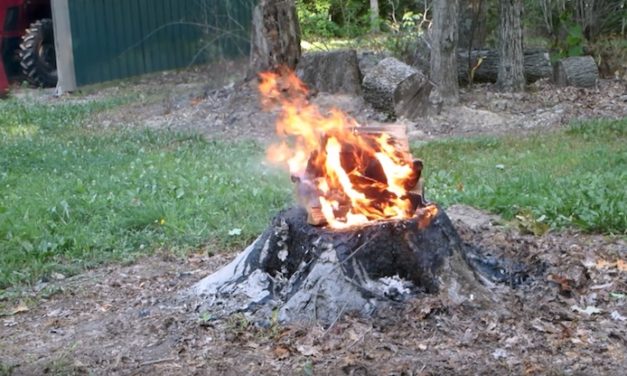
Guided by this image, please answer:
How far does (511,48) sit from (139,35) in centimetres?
841

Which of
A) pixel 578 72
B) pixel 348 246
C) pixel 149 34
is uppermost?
pixel 149 34

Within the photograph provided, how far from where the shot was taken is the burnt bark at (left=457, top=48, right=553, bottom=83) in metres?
14.9

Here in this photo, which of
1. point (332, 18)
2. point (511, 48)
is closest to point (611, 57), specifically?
point (511, 48)

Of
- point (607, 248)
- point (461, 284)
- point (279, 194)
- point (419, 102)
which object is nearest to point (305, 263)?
point (461, 284)

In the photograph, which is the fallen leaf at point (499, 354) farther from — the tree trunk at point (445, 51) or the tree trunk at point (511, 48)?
the tree trunk at point (511, 48)

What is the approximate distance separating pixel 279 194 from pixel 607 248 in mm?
Result: 3154

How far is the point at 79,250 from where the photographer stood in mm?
7508

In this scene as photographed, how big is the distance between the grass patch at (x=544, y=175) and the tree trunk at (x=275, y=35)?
3.98 m

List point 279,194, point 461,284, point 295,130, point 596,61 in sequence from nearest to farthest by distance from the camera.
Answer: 1. point 461,284
2. point 295,130
3. point 279,194
4. point 596,61

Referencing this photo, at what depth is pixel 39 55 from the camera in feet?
61.0

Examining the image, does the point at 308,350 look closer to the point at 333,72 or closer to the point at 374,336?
the point at 374,336

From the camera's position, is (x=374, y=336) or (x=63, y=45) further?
(x=63, y=45)

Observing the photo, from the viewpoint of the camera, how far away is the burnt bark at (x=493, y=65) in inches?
587

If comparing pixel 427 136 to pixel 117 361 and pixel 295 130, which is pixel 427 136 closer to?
pixel 295 130
